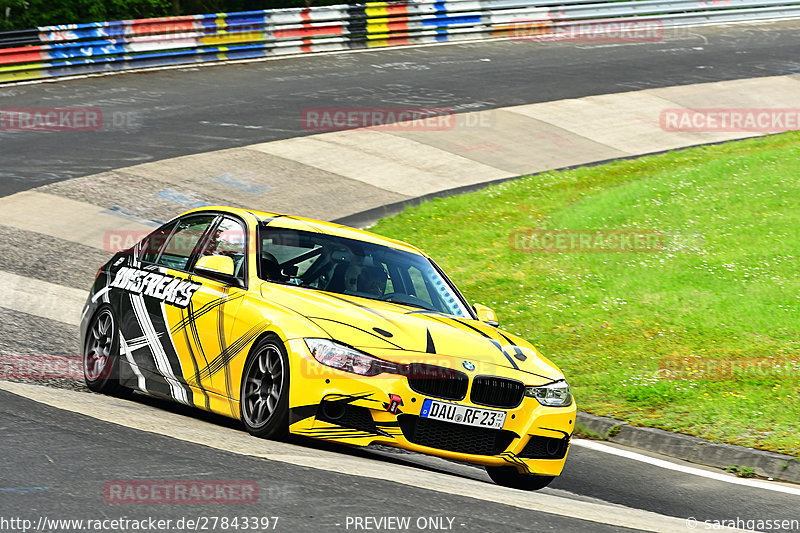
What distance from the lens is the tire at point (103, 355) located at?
881cm

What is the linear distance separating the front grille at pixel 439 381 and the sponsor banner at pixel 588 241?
8430 millimetres

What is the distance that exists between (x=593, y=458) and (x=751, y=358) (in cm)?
284

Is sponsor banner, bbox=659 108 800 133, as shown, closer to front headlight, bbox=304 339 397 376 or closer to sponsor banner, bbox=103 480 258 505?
front headlight, bbox=304 339 397 376

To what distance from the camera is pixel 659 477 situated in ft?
26.8

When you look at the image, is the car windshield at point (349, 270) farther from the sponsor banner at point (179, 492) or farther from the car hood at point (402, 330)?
the sponsor banner at point (179, 492)

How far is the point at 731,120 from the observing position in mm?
24359

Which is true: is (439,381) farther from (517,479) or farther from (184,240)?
(184,240)

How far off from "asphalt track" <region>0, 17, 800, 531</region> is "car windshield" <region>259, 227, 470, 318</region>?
45.8 inches

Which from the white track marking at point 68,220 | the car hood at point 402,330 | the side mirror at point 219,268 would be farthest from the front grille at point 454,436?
the white track marking at point 68,220

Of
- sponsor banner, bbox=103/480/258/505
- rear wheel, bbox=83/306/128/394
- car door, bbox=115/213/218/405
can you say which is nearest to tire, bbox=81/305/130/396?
rear wheel, bbox=83/306/128/394

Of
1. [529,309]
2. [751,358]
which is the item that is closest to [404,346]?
[751,358]

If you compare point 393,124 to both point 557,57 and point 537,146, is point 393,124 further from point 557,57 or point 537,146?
point 557,57

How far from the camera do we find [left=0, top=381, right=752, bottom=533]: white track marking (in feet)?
19.6

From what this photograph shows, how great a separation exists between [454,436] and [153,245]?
3379 mm
